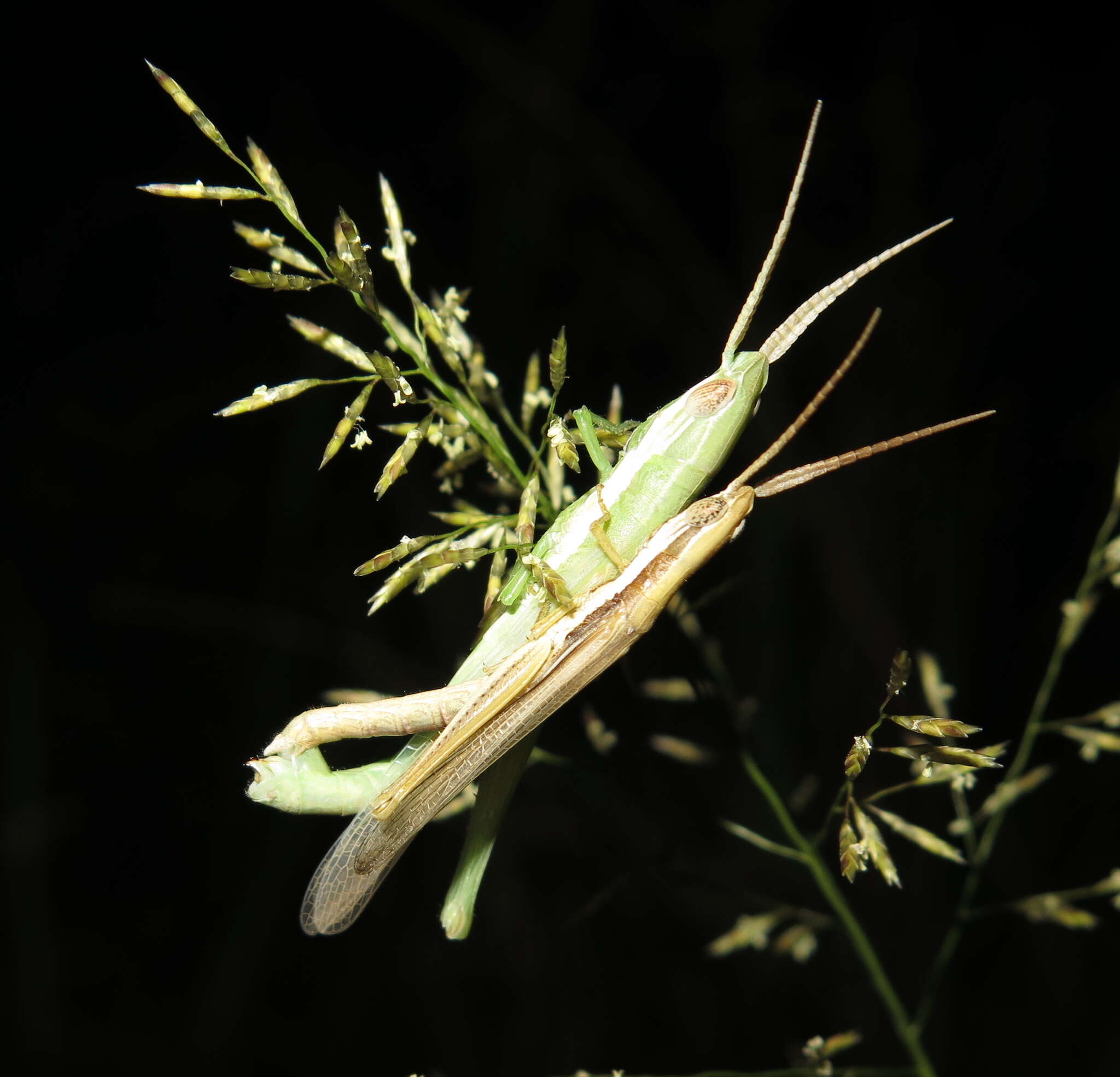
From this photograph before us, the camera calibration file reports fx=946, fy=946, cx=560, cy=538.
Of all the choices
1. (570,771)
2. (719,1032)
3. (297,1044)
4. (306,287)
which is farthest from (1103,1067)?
(306,287)

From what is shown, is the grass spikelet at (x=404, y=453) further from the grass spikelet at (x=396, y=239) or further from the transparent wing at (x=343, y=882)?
the transparent wing at (x=343, y=882)

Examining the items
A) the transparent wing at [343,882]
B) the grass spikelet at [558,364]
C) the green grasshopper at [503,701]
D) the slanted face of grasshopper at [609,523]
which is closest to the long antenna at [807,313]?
the slanted face of grasshopper at [609,523]

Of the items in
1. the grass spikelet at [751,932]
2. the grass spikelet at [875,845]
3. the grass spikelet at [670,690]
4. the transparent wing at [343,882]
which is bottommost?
the grass spikelet at [751,932]

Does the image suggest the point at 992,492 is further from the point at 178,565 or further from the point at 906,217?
the point at 178,565

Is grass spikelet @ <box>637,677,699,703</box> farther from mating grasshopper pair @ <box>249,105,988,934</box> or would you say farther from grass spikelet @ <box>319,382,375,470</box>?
grass spikelet @ <box>319,382,375,470</box>

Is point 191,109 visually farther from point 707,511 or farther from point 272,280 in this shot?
point 707,511

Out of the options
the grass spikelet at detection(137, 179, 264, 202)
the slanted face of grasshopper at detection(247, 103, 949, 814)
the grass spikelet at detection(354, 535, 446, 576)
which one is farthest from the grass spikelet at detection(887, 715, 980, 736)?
the grass spikelet at detection(137, 179, 264, 202)
